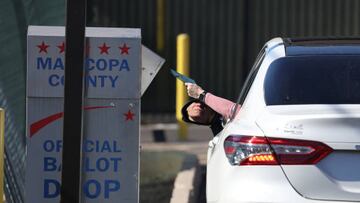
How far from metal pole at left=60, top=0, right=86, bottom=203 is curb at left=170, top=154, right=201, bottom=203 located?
2.52 m

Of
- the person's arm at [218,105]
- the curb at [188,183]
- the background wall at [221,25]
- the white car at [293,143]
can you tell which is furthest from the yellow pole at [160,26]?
the white car at [293,143]

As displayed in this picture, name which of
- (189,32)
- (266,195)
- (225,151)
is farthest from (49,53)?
(189,32)

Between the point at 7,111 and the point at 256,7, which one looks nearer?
the point at 7,111

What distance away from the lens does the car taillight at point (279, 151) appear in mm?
4242

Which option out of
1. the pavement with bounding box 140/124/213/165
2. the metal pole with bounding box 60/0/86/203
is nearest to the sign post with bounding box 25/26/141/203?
the metal pole with bounding box 60/0/86/203

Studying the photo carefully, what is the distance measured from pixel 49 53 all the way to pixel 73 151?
2.59ft

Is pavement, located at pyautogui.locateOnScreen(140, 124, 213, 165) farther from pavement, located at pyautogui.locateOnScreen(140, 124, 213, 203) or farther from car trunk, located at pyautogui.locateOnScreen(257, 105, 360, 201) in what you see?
car trunk, located at pyautogui.locateOnScreen(257, 105, 360, 201)

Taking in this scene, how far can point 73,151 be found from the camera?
4.67 meters

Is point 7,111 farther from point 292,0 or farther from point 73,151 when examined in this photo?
point 292,0

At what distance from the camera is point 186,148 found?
36.0 ft

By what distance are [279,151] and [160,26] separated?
29.8ft

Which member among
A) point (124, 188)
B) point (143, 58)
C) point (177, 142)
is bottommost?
point (177, 142)

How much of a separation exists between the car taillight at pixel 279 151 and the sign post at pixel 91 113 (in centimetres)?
99

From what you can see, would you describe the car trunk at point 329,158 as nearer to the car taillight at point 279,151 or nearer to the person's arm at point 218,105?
the car taillight at point 279,151
